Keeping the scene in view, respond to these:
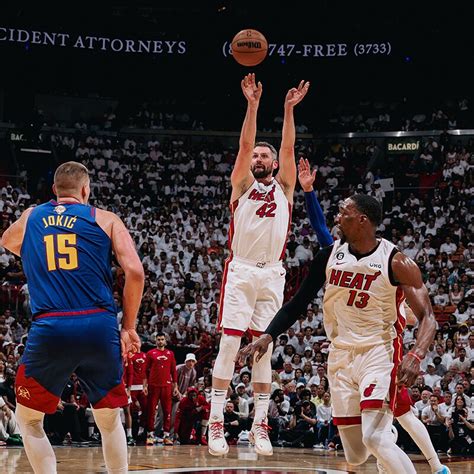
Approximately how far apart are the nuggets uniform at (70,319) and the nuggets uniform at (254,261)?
2.57 meters

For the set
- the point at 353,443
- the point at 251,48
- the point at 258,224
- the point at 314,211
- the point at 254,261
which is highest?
the point at 251,48

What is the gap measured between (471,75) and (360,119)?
4143 mm

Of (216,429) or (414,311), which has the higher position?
(414,311)

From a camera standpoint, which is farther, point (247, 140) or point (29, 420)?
point (247, 140)

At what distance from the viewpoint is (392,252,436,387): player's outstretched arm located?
19.0ft

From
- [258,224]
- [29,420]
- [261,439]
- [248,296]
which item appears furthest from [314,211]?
[29,420]

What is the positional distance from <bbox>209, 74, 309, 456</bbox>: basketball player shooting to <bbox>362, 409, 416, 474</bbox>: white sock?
2.44 m

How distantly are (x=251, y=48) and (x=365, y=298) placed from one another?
207 inches

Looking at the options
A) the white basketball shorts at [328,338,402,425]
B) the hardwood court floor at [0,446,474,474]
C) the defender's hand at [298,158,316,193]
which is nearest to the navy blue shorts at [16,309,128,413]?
the white basketball shorts at [328,338,402,425]

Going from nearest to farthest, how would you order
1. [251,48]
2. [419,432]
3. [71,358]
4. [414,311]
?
[71,358] < [414,311] < [419,432] < [251,48]

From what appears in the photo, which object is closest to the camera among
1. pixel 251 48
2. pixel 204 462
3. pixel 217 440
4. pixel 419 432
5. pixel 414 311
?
pixel 414 311

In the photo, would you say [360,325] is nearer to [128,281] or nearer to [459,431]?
[128,281]

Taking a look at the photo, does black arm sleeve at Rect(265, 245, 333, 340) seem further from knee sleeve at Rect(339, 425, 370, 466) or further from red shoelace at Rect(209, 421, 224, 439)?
red shoelace at Rect(209, 421, 224, 439)

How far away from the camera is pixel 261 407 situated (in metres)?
8.73
